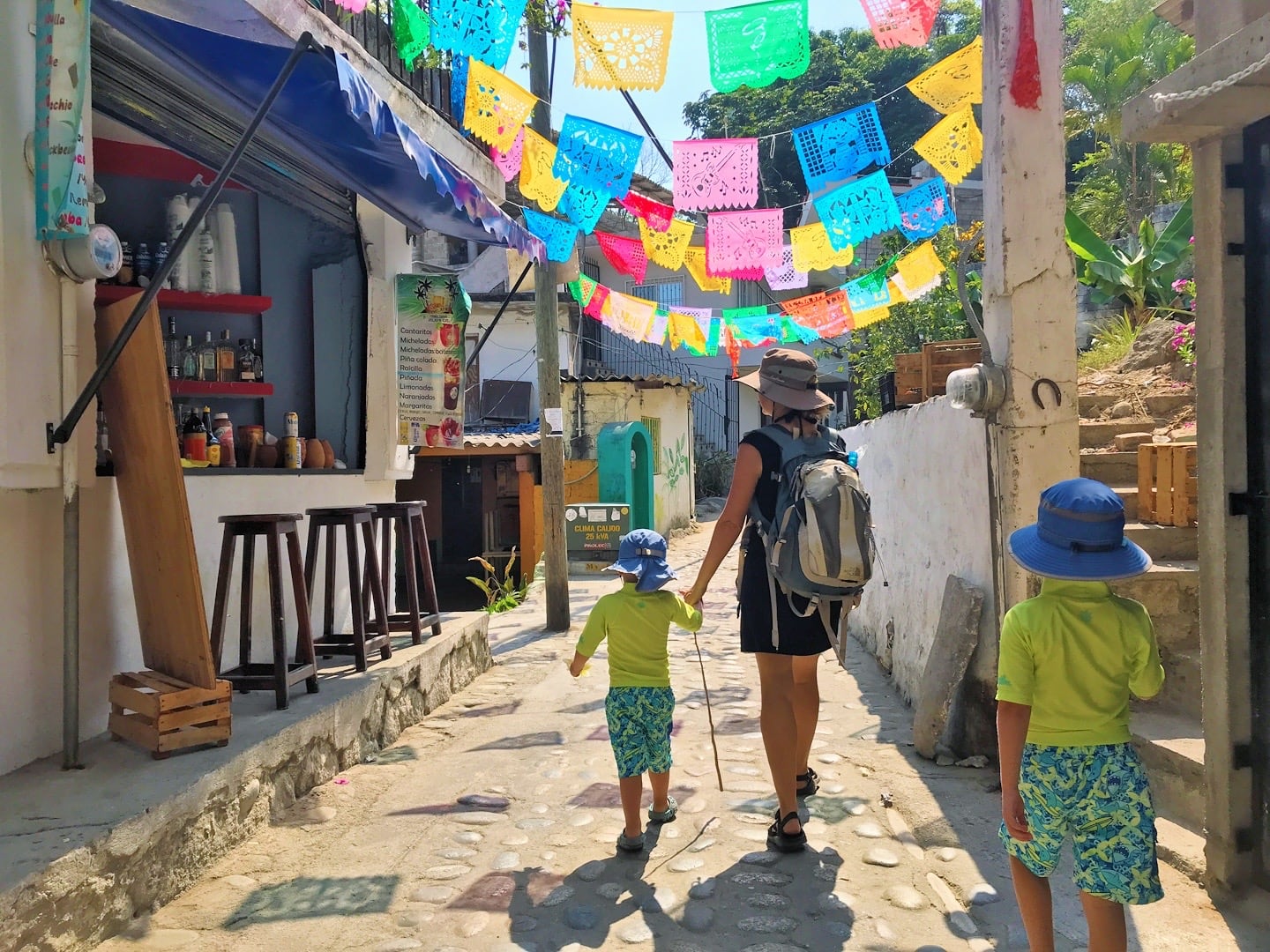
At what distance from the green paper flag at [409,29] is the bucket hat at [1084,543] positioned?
5.32 metres

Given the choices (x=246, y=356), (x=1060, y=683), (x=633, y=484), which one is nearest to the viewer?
(x=1060, y=683)

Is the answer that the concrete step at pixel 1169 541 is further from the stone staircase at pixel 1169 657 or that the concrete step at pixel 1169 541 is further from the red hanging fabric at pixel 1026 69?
the red hanging fabric at pixel 1026 69

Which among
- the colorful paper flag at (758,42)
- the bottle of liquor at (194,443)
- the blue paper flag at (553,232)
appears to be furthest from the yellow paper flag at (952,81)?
the bottle of liquor at (194,443)

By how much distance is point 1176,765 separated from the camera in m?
3.82

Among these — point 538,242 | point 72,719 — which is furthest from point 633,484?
point 72,719

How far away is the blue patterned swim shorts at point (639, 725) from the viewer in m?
3.88

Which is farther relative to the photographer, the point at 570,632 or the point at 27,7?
the point at 570,632

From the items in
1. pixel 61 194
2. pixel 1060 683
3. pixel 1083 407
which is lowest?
pixel 1060 683

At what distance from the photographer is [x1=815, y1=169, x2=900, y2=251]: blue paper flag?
29.8 ft

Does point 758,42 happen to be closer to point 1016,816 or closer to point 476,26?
point 476,26

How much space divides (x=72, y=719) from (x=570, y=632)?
6458mm

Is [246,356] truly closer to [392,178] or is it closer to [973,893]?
[392,178]

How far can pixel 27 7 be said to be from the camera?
12.0ft

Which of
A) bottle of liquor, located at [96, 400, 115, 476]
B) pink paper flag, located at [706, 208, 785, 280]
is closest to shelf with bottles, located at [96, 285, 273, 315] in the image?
bottle of liquor, located at [96, 400, 115, 476]
